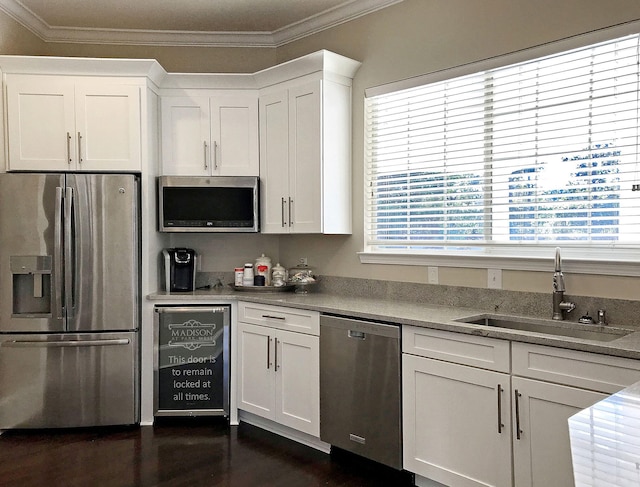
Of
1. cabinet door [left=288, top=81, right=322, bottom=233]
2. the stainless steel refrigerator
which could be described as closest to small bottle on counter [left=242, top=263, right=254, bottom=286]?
cabinet door [left=288, top=81, right=322, bottom=233]

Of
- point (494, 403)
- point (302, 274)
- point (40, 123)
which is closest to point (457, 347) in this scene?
point (494, 403)

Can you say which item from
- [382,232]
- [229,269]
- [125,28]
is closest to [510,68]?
[382,232]

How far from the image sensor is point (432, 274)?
3.45 meters

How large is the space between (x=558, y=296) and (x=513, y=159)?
0.77 m

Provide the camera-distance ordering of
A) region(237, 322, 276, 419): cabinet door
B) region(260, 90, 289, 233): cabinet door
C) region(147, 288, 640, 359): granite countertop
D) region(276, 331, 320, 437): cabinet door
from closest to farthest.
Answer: region(147, 288, 640, 359): granite countertop, region(276, 331, 320, 437): cabinet door, region(237, 322, 276, 419): cabinet door, region(260, 90, 289, 233): cabinet door

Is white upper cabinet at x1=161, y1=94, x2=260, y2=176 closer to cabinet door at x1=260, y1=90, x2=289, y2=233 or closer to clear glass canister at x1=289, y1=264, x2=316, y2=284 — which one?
cabinet door at x1=260, y1=90, x2=289, y2=233

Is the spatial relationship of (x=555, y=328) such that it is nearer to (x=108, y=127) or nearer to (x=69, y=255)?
(x=69, y=255)

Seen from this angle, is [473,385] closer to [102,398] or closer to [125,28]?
[102,398]

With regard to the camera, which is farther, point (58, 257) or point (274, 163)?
point (274, 163)

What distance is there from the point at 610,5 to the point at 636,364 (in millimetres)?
1640

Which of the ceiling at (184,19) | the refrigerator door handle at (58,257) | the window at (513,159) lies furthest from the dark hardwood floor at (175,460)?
the ceiling at (184,19)

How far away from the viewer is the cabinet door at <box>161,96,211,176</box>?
4.17 m

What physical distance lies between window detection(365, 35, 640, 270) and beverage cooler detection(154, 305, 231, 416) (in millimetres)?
1185

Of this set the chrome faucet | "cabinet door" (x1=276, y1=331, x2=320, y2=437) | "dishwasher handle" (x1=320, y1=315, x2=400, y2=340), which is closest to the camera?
the chrome faucet
